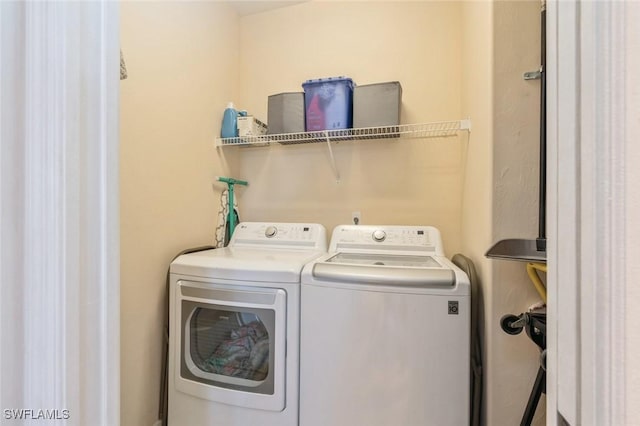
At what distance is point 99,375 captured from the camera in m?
0.49

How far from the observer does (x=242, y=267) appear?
4.34 ft

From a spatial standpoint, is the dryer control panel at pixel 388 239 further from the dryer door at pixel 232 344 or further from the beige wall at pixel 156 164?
the beige wall at pixel 156 164

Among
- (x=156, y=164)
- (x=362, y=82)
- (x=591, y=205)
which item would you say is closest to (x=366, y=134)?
(x=362, y=82)

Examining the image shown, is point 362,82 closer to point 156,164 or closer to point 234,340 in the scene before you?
point 156,164

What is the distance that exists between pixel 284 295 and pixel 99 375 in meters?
0.80

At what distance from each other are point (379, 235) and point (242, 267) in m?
0.83

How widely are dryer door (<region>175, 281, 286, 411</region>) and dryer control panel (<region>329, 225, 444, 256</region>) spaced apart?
2.02ft

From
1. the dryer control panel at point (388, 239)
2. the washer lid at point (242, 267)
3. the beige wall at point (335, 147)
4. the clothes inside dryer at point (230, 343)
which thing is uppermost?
the beige wall at point (335, 147)

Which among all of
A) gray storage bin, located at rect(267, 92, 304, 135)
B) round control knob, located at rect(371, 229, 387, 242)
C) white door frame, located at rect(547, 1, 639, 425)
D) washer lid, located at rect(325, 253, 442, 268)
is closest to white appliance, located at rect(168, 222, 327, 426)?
washer lid, located at rect(325, 253, 442, 268)

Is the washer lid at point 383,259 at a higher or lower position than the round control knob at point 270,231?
lower

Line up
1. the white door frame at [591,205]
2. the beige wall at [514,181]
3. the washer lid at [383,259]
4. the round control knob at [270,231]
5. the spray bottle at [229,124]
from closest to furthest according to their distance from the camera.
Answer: the white door frame at [591,205]
the beige wall at [514,181]
the washer lid at [383,259]
the round control knob at [270,231]
the spray bottle at [229,124]

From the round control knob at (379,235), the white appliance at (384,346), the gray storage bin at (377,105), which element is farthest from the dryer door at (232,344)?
the gray storage bin at (377,105)

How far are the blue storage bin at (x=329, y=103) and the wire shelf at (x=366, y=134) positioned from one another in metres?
0.05

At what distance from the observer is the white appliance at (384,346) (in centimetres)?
110
